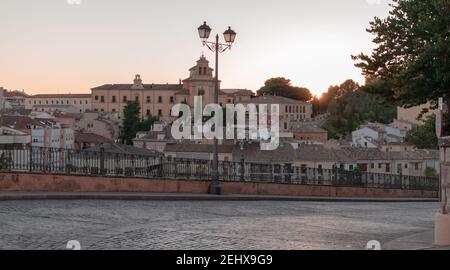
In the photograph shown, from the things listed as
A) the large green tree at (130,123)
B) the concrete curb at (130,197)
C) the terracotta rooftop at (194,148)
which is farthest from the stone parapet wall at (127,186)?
the large green tree at (130,123)

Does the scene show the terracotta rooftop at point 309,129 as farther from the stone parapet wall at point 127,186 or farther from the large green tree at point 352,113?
the stone parapet wall at point 127,186

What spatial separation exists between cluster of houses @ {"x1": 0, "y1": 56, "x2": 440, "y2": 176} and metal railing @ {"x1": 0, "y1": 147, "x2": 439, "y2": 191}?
684 millimetres

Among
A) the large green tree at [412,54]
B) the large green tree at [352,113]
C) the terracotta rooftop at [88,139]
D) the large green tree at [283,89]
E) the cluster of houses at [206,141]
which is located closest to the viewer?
the large green tree at [412,54]

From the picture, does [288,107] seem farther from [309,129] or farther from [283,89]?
[309,129]

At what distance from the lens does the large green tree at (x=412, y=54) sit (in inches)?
799

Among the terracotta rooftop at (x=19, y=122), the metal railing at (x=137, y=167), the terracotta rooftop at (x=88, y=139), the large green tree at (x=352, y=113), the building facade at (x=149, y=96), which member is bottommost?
the metal railing at (x=137, y=167)

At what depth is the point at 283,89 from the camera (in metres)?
186

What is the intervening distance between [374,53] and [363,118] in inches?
4814

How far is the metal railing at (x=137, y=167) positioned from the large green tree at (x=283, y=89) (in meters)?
155

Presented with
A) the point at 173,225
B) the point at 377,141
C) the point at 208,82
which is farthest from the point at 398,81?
the point at 208,82

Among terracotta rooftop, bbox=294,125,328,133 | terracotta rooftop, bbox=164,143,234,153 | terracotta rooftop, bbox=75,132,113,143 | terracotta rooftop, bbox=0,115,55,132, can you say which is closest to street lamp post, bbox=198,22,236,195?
terracotta rooftop, bbox=164,143,234,153

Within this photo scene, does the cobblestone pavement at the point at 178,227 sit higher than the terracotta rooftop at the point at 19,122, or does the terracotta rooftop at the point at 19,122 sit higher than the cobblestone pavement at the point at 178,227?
the terracotta rooftop at the point at 19,122

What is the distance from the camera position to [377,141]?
106m

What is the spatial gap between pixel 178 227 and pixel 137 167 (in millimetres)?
8409
